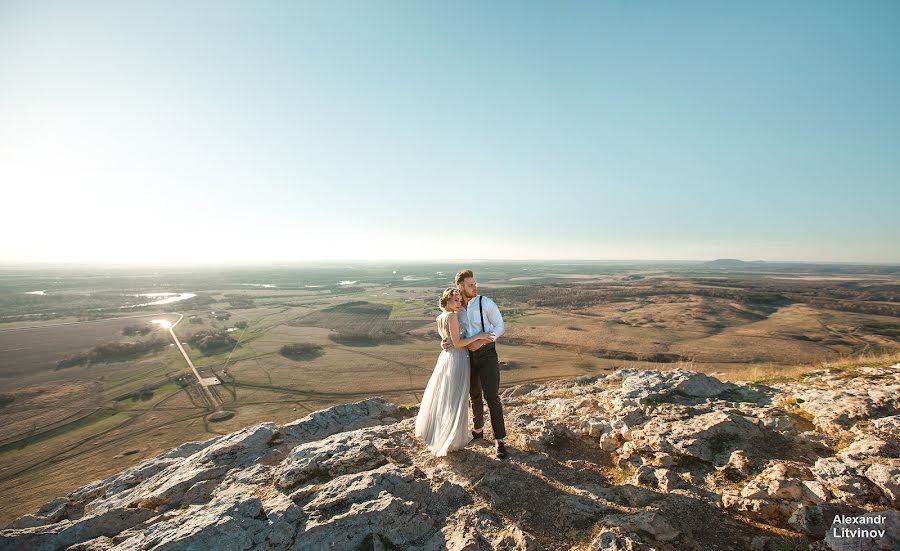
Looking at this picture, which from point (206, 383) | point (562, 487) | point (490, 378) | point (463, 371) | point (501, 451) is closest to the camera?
point (562, 487)

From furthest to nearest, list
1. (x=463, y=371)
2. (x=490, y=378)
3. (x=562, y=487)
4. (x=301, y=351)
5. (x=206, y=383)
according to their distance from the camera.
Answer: (x=301, y=351) < (x=206, y=383) < (x=463, y=371) < (x=490, y=378) < (x=562, y=487)

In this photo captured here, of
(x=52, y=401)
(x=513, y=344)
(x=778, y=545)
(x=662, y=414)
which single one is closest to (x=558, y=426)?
(x=662, y=414)

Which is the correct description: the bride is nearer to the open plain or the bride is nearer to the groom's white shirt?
the groom's white shirt

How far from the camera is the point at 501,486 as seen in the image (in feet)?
18.1

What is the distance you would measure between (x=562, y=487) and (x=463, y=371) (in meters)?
2.46

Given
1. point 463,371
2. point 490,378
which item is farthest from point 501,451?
point 463,371

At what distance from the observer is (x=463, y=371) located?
21.5 ft

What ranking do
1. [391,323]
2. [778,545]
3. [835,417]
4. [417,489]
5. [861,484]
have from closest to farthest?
[778,545]
[861,484]
[417,489]
[835,417]
[391,323]

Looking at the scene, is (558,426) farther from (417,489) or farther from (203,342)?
(203,342)

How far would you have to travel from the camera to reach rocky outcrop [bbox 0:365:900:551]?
4219mm

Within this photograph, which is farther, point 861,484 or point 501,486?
point 501,486

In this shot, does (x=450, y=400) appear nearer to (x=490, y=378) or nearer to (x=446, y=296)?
(x=490, y=378)

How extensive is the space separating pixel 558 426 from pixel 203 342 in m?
67.4

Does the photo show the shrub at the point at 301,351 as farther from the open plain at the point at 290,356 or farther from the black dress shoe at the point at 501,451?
the black dress shoe at the point at 501,451
